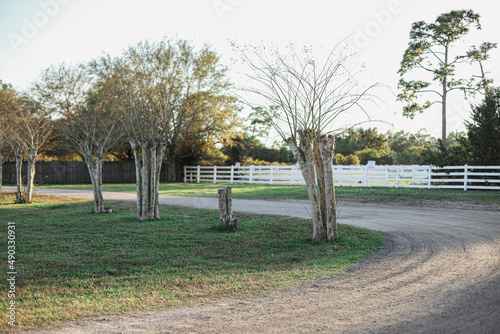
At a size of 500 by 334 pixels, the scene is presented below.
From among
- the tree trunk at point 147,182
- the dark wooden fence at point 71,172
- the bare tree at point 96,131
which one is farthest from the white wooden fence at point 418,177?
the tree trunk at point 147,182

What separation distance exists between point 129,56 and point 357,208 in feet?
30.1

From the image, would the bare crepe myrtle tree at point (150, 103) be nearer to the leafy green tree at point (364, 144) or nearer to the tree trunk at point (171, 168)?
the tree trunk at point (171, 168)

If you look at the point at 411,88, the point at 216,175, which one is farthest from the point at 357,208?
the point at 216,175

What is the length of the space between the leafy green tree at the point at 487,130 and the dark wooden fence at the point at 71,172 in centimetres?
2571

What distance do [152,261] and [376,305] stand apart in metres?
3.33

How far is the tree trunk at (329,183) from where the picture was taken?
7332mm

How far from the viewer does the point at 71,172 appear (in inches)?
1355

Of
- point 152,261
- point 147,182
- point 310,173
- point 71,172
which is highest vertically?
point 310,173

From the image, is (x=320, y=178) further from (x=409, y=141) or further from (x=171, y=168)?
(x=409, y=141)

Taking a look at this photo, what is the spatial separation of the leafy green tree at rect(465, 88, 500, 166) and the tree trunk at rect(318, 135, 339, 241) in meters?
14.2

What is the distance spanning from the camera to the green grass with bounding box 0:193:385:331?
4.21 m

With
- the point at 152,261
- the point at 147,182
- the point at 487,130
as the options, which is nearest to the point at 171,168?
the point at 487,130

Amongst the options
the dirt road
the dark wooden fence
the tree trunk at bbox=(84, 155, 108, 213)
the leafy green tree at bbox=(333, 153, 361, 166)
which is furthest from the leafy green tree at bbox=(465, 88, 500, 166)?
the dark wooden fence

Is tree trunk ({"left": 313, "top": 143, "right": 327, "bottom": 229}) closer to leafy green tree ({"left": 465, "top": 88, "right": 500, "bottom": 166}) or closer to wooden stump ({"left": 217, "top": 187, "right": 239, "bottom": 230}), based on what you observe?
wooden stump ({"left": 217, "top": 187, "right": 239, "bottom": 230})
